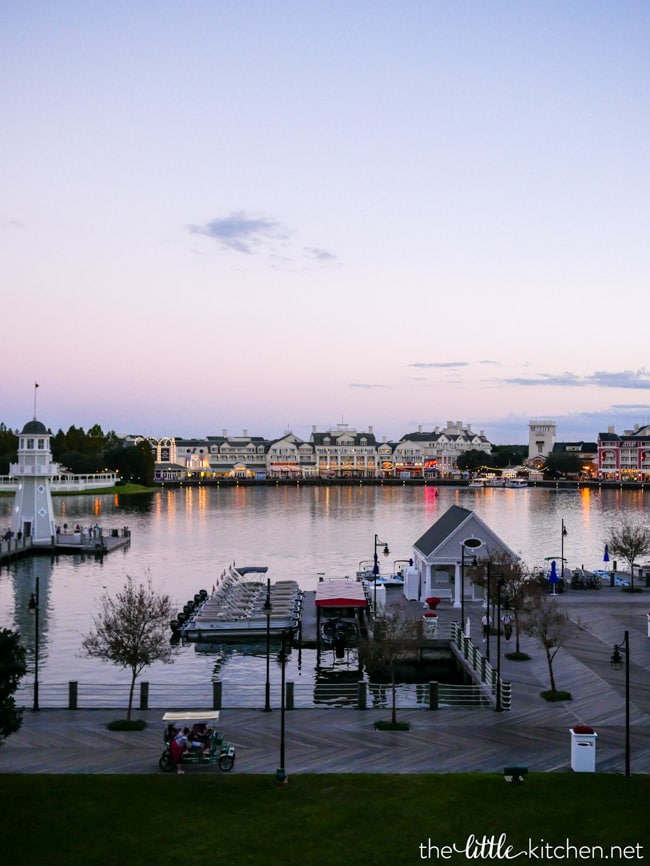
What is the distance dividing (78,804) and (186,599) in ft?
120

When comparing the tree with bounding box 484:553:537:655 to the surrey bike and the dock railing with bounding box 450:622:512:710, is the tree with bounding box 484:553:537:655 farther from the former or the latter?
the surrey bike

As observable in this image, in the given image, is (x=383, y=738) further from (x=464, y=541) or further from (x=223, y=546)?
(x=223, y=546)

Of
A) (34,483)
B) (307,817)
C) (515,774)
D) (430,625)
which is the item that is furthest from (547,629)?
(34,483)

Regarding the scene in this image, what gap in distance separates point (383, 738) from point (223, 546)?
206 feet

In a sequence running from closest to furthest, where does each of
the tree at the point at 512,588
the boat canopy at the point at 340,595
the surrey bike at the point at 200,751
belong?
the surrey bike at the point at 200,751 → the tree at the point at 512,588 → the boat canopy at the point at 340,595

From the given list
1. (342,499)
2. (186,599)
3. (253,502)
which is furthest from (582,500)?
(186,599)

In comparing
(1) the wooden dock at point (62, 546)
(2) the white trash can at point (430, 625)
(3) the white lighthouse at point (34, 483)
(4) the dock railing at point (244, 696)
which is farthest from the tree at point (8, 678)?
(3) the white lighthouse at point (34, 483)

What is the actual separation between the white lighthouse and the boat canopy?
1333 inches

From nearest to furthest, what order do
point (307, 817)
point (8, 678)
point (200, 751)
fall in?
point (307, 817) → point (8, 678) → point (200, 751)

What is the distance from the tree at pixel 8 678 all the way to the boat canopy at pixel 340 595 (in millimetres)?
23146

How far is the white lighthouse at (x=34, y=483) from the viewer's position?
69.2m

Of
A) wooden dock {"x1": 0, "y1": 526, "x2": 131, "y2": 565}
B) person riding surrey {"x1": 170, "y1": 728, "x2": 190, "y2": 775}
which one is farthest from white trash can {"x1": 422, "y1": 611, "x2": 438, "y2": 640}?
wooden dock {"x1": 0, "y1": 526, "x2": 131, "y2": 565}

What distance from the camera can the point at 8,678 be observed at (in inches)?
692

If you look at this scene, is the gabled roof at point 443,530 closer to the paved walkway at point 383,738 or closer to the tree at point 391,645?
the tree at point 391,645
